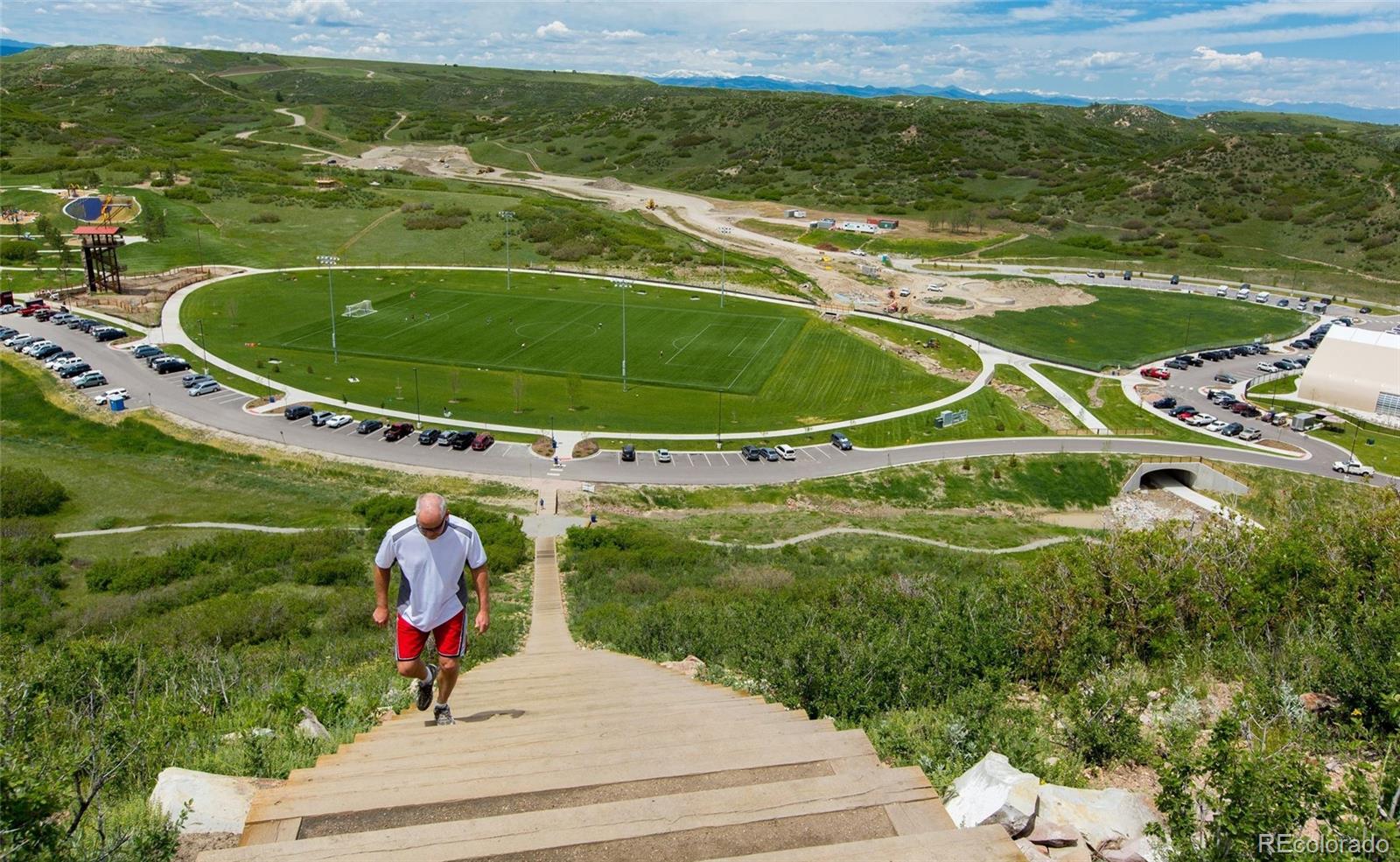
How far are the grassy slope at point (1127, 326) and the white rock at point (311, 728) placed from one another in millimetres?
90896

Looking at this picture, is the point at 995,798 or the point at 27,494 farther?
the point at 27,494

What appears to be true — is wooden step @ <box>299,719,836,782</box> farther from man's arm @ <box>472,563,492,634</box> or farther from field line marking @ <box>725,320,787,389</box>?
field line marking @ <box>725,320,787,389</box>

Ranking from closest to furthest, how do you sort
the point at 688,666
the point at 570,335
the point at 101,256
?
the point at 688,666 < the point at 570,335 < the point at 101,256

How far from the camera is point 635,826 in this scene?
7.41 m

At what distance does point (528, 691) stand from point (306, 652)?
44.5 feet

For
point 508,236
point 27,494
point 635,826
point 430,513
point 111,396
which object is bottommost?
point 111,396

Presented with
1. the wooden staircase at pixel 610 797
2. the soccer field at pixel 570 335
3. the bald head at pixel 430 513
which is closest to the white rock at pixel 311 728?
the wooden staircase at pixel 610 797

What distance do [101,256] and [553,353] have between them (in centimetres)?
5374

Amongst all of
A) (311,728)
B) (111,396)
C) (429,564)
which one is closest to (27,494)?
(111,396)

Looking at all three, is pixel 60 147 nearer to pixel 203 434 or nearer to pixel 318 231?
pixel 318 231

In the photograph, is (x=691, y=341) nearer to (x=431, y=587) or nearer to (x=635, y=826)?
(x=431, y=587)

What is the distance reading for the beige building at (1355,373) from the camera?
78250mm

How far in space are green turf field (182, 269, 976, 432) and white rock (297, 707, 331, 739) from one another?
178ft

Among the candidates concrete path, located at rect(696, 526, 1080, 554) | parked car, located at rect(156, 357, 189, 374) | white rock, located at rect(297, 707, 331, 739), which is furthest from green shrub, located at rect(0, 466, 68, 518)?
white rock, located at rect(297, 707, 331, 739)
